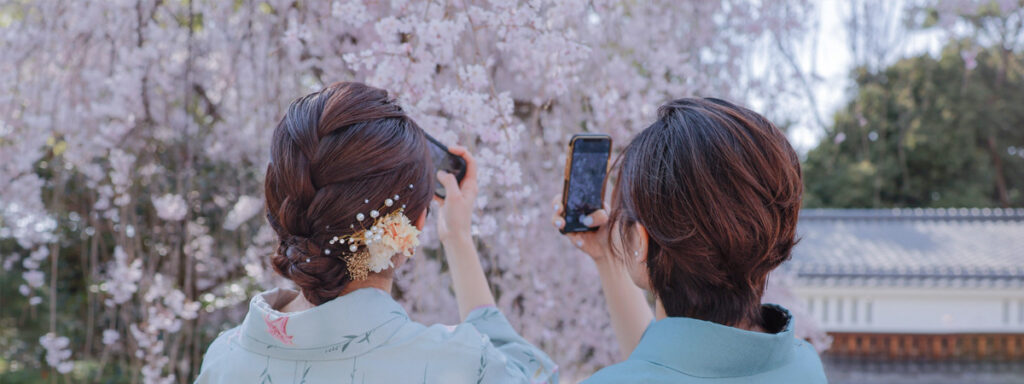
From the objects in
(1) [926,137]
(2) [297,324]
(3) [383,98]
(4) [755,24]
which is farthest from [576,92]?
(1) [926,137]

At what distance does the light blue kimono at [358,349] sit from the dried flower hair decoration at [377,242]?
5cm

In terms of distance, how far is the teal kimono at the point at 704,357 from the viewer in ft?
3.46

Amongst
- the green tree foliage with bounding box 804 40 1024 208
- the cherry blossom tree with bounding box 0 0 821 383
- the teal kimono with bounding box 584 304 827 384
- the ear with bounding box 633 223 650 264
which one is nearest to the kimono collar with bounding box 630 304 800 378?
the teal kimono with bounding box 584 304 827 384

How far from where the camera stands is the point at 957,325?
8836 millimetres

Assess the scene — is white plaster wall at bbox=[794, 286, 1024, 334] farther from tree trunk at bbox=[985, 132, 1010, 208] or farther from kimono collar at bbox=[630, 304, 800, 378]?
kimono collar at bbox=[630, 304, 800, 378]

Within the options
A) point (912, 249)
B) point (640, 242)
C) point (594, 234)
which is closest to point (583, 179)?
point (594, 234)

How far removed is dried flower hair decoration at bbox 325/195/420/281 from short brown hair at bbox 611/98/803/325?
0.36m

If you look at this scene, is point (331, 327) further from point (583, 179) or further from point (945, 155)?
point (945, 155)

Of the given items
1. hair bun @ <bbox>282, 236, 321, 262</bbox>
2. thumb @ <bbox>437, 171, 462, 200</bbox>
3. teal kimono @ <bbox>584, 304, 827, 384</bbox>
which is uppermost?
thumb @ <bbox>437, 171, 462, 200</bbox>

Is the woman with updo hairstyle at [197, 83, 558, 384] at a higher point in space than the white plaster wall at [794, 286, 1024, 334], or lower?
higher

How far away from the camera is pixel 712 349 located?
3.46ft

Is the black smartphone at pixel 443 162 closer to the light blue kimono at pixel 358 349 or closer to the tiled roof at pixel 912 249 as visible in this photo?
the light blue kimono at pixel 358 349

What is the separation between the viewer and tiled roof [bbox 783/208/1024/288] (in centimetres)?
910

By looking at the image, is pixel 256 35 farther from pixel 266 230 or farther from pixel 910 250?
pixel 910 250
